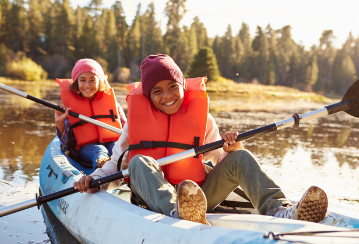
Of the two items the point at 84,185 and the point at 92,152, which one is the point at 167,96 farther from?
the point at 92,152

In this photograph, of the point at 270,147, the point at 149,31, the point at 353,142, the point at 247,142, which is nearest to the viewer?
the point at 270,147

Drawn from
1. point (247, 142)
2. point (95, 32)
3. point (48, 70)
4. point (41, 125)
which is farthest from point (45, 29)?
point (247, 142)

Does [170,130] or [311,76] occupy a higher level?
[311,76]

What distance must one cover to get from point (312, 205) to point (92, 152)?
2198 mm

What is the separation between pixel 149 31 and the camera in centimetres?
3609

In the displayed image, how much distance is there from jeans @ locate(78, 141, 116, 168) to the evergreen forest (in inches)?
806

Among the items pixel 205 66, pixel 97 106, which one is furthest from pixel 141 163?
pixel 205 66

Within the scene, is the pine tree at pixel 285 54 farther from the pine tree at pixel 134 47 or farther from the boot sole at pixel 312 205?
the boot sole at pixel 312 205

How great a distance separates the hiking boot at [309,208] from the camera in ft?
5.43

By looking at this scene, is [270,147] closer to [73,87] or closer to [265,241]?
[73,87]

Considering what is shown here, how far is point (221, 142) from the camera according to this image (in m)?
2.15

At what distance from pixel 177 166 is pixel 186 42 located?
3210cm

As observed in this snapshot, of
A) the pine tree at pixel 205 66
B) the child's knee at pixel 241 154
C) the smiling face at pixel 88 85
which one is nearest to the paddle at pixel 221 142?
the child's knee at pixel 241 154

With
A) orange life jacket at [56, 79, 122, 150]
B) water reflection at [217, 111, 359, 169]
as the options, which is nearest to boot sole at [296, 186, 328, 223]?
orange life jacket at [56, 79, 122, 150]
